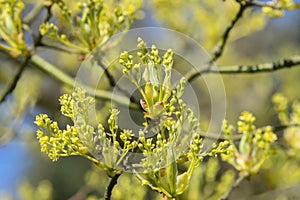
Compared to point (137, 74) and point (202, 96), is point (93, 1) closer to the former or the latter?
point (137, 74)

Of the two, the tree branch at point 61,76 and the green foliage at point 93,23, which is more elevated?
the green foliage at point 93,23

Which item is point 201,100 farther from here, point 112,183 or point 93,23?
point 112,183

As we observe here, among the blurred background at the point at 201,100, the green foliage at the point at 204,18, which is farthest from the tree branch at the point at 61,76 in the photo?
the green foliage at the point at 204,18

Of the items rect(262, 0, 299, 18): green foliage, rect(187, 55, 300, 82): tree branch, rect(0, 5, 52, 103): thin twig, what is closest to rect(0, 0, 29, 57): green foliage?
rect(0, 5, 52, 103): thin twig

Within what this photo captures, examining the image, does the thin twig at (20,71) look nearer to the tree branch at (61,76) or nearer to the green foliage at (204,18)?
the tree branch at (61,76)

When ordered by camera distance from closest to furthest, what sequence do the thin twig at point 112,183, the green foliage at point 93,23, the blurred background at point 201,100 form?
1. the thin twig at point 112,183
2. the green foliage at point 93,23
3. the blurred background at point 201,100

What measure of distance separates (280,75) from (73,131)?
87.7 inches

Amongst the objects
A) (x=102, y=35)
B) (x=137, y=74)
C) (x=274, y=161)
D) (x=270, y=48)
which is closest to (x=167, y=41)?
(x=274, y=161)

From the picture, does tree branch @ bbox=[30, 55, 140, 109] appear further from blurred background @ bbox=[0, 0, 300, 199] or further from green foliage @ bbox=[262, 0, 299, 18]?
green foliage @ bbox=[262, 0, 299, 18]

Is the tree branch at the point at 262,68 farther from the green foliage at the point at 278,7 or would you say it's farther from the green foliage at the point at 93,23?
the green foliage at the point at 93,23

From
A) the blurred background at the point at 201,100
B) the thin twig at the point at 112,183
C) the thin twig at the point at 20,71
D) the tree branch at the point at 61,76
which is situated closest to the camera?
the thin twig at the point at 112,183

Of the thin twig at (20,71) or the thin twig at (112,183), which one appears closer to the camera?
the thin twig at (112,183)

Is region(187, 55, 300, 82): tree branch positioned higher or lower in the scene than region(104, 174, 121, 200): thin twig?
higher

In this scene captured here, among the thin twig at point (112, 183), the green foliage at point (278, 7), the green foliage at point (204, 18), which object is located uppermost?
the green foliage at point (204, 18)
